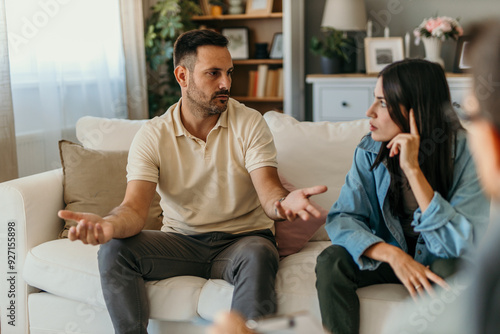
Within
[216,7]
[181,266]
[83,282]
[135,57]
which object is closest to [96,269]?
[83,282]

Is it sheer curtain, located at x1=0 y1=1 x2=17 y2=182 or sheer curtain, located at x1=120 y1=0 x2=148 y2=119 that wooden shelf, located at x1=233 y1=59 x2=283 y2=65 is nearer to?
sheer curtain, located at x1=120 y1=0 x2=148 y2=119

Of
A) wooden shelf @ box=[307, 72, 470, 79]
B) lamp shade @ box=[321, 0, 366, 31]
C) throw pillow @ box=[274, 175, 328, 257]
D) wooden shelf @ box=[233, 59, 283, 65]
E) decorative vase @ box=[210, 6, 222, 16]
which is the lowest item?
throw pillow @ box=[274, 175, 328, 257]

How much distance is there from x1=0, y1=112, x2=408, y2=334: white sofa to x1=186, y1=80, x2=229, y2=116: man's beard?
346 mm

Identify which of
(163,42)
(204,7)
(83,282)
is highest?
(204,7)

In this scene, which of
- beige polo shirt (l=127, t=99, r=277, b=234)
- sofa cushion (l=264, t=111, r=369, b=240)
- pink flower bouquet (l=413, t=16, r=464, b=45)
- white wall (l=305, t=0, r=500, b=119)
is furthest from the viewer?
white wall (l=305, t=0, r=500, b=119)

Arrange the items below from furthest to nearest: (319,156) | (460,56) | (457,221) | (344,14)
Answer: (344,14) < (460,56) < (319,156) < (457,221)

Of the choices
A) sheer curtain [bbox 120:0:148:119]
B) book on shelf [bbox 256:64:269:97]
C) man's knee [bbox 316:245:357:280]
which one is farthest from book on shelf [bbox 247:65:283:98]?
man's knee [bbox 316:245:357:280]

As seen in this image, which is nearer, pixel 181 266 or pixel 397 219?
pixel 397 219

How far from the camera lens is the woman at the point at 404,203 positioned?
60.7 inches

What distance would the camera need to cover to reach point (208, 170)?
6.28 feet

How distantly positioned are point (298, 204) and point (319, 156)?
2.01 feet

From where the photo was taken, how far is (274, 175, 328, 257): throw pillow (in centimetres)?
196

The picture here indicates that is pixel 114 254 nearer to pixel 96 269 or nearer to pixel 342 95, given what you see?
pixel 96 269

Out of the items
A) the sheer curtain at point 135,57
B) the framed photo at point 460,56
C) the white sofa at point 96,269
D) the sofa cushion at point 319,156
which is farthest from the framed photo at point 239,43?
the sofa cushion at point 319,156
